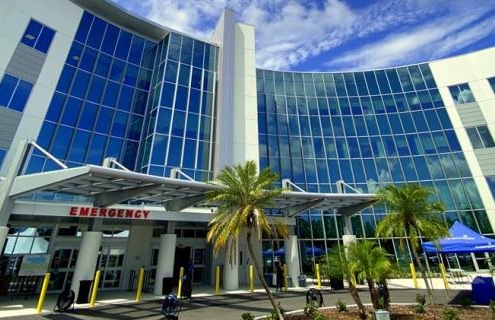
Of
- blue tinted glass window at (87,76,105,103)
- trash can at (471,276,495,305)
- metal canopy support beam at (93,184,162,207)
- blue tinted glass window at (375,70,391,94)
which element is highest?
blue tinted glass window at (375,70,391,94)

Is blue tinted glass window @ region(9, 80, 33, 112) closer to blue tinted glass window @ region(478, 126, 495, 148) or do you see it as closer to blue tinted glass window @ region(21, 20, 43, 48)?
blue tinted glass window @ region(21, 20, 43, 48)

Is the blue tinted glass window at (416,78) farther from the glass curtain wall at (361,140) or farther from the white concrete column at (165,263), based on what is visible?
the white concrete column at (165,263)

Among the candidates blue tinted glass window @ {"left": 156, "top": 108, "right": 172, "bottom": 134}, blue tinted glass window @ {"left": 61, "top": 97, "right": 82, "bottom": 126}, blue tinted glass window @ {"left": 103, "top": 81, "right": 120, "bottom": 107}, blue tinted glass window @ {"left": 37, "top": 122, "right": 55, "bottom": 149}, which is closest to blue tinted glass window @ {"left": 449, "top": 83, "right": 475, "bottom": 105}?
blue tinted glass window @ {"left": 156, "top": 108, "right": 172, "bottom": 134}

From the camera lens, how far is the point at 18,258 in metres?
19.2

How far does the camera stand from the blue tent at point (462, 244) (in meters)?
17.3

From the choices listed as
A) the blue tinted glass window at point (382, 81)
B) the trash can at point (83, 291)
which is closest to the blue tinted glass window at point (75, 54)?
the trash can at point (83, 291)

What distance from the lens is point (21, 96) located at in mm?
21844

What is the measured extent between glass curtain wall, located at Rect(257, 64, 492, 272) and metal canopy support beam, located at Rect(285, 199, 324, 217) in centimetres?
697

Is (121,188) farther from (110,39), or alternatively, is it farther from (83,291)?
(110,39)

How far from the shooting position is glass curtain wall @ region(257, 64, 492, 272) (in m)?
32.1

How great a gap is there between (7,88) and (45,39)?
568 centimetres

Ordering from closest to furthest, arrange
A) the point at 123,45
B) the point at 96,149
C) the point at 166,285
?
the point at 166,285, the point at 96,149, the point at 123,45

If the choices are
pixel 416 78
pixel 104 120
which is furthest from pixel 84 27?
pixel 416 78

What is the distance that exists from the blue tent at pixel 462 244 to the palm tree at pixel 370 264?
22.9 ft
